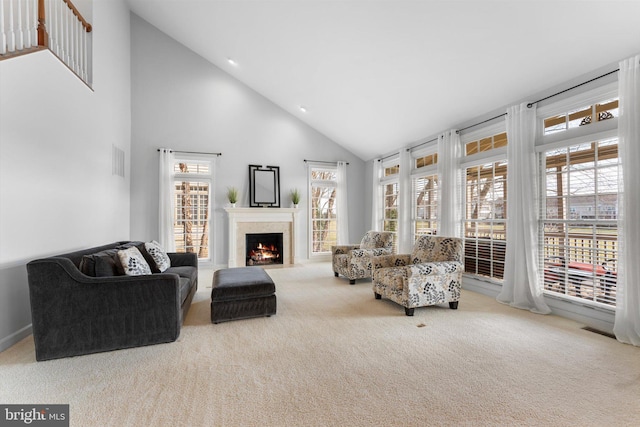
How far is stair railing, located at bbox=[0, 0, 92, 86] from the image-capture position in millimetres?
2717

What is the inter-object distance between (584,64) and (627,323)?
2582mm

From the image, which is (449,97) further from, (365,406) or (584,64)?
(365,406)

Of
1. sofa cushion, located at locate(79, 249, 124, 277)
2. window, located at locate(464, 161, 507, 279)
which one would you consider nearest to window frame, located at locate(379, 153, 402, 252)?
window, located at locate(464, 161, 507, 279)

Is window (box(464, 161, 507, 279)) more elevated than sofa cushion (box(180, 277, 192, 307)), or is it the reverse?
window (box(464, 161, 507, 279))

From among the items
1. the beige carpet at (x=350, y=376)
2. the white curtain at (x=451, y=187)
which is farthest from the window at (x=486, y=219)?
the beige carpet at (x=350, y=376)

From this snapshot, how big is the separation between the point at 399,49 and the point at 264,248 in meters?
4.90

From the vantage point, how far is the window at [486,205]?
409 cm

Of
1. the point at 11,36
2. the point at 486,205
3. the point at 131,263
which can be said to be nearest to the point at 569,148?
the point at 486,205

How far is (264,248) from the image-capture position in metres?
6.84

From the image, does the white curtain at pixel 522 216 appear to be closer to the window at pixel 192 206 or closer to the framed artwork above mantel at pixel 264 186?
the framed artwork above mantel at pixel 264 186

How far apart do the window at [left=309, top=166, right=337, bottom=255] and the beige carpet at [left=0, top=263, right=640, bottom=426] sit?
4085 millimetres

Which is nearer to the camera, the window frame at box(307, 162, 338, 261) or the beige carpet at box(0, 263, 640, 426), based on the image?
the beige carpet at box(0, 263, 640, 426)

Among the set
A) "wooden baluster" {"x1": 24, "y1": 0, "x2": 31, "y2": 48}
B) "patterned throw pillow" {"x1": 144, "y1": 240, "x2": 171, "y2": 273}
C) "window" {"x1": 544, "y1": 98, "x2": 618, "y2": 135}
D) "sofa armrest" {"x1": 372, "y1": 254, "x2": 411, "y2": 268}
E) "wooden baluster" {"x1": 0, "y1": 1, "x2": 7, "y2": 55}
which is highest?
"wooden baluster" {"x1": 24, "y1": 0, "x2": 31, "y2": 48}

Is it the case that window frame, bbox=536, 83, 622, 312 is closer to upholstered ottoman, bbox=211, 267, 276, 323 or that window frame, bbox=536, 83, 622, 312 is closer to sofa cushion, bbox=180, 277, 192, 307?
upholstered ottoman, bbox=211, 267, 276, 323
